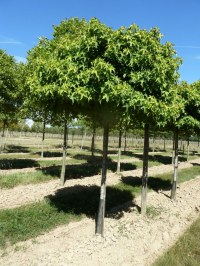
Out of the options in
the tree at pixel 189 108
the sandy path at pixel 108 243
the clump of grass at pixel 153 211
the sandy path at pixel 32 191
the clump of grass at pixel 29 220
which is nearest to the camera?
the sandy path at pixel 108 243

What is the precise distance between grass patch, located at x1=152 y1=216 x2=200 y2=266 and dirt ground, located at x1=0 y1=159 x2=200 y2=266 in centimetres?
31

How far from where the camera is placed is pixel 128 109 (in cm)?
821

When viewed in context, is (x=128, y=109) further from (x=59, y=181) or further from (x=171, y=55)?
(x=59, y=181)

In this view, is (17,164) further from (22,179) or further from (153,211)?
(153,211)

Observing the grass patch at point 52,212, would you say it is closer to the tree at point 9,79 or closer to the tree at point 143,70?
the tree at point 143,70

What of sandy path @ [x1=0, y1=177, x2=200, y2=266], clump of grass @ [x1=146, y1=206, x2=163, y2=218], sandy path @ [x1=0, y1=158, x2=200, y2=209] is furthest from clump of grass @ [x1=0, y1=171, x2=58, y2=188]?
clump of grass @ [x1=146, y1=206, x2=163, y2=218]

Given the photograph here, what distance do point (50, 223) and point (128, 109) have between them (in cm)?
502

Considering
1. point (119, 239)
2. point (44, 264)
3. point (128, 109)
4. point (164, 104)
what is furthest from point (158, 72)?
point (44, 264)

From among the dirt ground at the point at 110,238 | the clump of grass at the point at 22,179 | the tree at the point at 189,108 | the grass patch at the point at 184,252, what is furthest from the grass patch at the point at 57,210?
the tree at the point at 189,108

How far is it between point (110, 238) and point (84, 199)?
409 centimetres

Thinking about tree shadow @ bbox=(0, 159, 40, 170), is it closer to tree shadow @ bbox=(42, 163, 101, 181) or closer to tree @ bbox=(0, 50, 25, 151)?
tree shadow @ bbox=(42, 163, 101, 181)

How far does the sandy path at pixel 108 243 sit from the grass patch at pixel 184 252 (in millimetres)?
297

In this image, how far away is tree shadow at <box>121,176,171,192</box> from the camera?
17.7m

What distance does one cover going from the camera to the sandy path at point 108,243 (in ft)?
25.7
